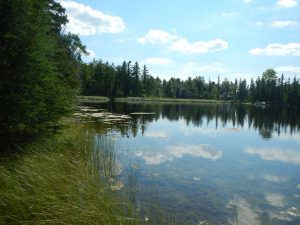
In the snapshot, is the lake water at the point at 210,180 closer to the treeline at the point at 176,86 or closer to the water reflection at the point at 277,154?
the water reflection at the point at 277,154

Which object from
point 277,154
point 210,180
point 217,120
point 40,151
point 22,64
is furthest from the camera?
point 217,120

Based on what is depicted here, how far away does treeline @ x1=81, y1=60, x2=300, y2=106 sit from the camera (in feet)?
300

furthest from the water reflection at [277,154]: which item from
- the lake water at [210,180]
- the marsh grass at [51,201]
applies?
the marsh grass at [51,201]

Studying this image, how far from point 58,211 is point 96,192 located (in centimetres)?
81

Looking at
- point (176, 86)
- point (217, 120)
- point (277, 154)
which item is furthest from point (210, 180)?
point (176, 86)

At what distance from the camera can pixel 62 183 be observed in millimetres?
5355

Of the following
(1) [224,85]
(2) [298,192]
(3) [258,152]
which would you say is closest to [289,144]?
(3) [258,152]

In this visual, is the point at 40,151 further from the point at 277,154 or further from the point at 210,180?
the point at 277,154

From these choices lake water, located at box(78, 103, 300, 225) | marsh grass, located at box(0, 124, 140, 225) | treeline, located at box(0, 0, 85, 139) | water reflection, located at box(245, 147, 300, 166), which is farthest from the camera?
water reflection, located at box(245, 147, 300, 166)

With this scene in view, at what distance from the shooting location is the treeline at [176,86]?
9144 cm

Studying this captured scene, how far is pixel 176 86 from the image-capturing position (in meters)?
123

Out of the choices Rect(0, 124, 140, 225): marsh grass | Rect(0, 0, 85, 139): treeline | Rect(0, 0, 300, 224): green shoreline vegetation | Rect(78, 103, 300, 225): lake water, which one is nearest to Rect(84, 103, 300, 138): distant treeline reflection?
Rect(78, 103, 300, 225): lake water

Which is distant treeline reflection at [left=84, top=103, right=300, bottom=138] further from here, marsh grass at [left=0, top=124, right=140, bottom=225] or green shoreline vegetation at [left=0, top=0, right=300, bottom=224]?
marsh grass at [left=0, top=124, right=140, bottom=225]

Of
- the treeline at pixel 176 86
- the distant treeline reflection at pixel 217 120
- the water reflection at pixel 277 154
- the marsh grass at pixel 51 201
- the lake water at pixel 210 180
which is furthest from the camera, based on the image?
the treeline at pixel 176 86
